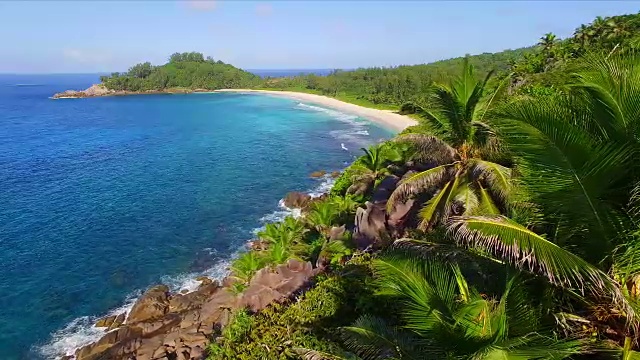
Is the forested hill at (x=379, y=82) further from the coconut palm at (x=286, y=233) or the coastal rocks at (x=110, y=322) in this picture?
the coastal rocks at (x=110, y=322)

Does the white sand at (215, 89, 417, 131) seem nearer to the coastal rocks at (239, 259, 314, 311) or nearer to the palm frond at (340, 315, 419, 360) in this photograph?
the coastal rocks at (239, 259, 314, 311)

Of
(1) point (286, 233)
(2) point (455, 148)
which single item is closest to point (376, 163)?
(1) point (286, 233)

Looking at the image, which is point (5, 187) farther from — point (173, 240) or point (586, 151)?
point (586, 151)

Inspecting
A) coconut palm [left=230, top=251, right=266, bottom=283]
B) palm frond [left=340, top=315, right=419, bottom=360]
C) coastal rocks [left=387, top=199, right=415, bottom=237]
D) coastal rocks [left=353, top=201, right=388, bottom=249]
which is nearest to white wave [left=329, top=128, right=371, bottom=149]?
coconut palm [left=230, top=251, right=266, bottom=283]

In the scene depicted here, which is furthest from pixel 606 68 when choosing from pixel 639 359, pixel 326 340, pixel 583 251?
pixel 326 340

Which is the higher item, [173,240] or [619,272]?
[619,272]

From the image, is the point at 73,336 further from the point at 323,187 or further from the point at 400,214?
the point at 323,187
